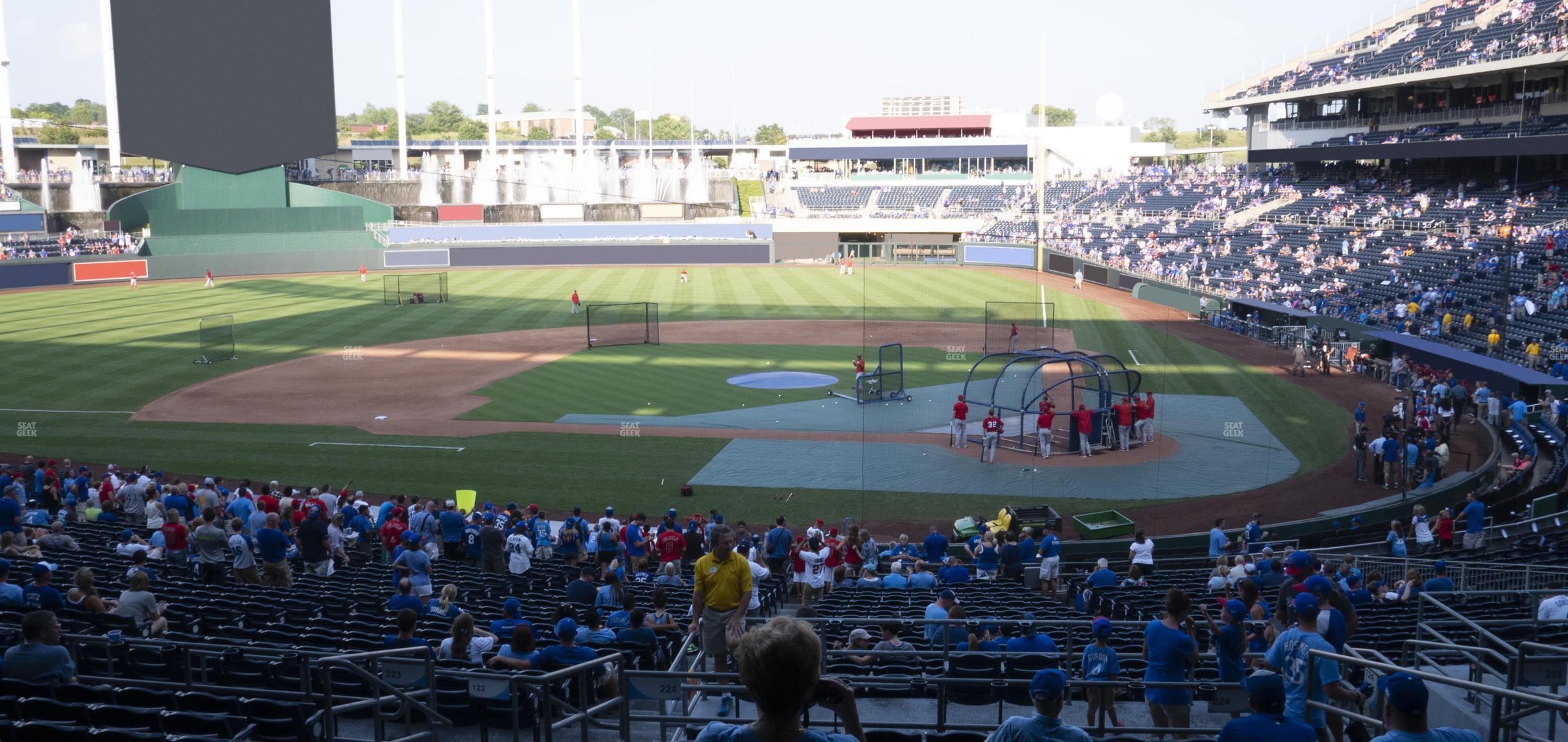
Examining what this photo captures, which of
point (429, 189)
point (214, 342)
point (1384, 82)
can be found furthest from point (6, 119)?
point (1384, 82)

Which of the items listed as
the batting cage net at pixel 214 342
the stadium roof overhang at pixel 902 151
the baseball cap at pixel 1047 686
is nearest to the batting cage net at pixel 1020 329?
the baseball cap at pixel 1047 686

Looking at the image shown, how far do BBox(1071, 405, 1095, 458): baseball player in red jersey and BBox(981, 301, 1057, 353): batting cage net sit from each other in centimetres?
310

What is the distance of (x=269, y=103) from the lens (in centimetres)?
527

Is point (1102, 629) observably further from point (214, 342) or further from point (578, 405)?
point (214, 342)

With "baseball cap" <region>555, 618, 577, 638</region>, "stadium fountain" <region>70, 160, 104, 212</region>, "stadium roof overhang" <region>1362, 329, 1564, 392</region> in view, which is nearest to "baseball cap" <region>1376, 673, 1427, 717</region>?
"baseball cap" <region>555, 618, 577, 638</region>

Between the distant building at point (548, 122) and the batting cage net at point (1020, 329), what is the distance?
436 ft

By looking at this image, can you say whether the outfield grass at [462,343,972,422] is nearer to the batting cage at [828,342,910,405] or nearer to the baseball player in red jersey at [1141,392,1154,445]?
the batting cage at [828,342,910,405]

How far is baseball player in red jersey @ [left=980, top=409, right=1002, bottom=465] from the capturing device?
23.6 metres

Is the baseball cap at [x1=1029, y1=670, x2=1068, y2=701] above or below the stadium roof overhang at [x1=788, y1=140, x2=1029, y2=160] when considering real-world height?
below

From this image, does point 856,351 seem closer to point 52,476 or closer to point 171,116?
point 52,476

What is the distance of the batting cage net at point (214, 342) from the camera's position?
3716 centimetres

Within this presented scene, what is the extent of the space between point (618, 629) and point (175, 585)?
19.1 ft

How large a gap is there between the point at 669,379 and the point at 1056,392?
12.5m

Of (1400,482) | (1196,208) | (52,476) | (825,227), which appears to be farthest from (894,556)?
(825,227)
